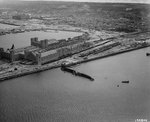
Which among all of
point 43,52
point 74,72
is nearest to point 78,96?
point 74,72

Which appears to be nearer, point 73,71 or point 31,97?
point 31,97

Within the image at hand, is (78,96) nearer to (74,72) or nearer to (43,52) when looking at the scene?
(74,72)

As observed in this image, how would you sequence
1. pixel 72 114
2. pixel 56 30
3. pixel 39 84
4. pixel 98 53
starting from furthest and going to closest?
pixel 56 30, pixel 98 53, pixel 39 84, pixel 72 114

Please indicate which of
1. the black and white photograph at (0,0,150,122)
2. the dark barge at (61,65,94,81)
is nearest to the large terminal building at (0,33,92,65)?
the black and white photograph at (0,0,150,122)

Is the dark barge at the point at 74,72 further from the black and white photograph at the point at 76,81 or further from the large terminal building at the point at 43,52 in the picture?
the large terminal building at the point at 43,52

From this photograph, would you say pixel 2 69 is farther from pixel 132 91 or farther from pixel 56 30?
pixel 56 30

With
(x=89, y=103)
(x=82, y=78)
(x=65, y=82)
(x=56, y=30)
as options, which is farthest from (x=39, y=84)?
(x=56, y=30)

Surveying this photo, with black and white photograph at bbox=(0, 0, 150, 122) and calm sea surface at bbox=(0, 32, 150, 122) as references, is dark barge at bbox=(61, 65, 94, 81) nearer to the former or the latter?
black and white photograph at bbox=(0, 0, 150, 122)

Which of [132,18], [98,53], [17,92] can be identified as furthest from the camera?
[132,18]

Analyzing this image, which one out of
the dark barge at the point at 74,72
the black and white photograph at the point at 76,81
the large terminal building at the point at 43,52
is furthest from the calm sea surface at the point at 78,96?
the large terminal building at the point at 43,52
